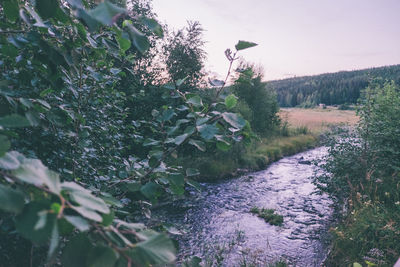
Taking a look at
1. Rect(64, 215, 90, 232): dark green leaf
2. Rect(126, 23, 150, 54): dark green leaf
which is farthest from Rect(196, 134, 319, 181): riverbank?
Rect(64, 215, 90, 232): dark green leaf

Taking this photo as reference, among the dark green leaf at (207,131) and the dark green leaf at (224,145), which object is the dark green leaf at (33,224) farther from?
the dark green leaf at (224,145)

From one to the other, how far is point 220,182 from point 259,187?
4.96ft

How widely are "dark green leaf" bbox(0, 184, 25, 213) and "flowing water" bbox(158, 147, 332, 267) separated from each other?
354 centimetres

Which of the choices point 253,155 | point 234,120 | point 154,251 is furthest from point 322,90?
point 154,251

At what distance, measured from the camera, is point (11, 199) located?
51 cm

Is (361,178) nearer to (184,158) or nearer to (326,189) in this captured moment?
(326,189)

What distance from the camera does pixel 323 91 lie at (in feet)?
246

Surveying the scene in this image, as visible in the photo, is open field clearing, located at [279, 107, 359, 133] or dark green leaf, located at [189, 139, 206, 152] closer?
dark green leaf, located at [189, 139, 206, 152]

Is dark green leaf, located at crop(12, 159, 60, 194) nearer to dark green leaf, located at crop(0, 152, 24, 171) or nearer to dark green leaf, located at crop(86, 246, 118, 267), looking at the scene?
dark green leaf, located at crop(0, 152, 24, 171)

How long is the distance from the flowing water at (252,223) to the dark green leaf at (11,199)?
3.54 meters

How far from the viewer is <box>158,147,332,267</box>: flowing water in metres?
5.09

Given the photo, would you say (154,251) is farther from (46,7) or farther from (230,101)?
(46,7)

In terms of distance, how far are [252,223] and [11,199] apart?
688 centimetres

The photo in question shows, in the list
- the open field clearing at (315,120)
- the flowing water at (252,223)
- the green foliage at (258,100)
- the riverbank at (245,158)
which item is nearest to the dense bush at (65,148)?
the flowing water at (252,223)
